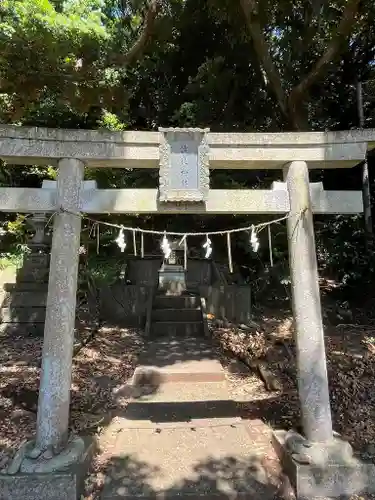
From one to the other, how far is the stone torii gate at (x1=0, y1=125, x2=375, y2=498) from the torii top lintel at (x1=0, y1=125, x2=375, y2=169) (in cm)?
1

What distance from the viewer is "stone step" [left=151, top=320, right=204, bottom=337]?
27.5 feet

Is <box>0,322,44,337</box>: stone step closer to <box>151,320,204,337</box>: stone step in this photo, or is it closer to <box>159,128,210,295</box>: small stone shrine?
<box>151,320,204,337</box>: stone step

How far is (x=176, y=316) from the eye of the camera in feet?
28.9

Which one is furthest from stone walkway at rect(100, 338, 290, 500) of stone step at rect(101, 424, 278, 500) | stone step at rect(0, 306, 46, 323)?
stone step at rect(0, 306, 46, 323)

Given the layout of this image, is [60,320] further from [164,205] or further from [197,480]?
[197,480]

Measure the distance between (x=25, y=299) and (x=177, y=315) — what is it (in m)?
3.74

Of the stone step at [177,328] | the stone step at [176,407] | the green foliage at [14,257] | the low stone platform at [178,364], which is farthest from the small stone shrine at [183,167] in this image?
the green foliage at [14,257]

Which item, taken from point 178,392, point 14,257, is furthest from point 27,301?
point 14,257

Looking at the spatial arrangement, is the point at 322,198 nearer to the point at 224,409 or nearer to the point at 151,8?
the point at 224,409

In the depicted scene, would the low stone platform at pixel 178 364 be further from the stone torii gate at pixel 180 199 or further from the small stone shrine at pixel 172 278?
the small stone shrine at pixel 172 278

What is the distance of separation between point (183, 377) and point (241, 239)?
22.6 ft

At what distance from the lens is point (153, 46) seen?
33.1ft

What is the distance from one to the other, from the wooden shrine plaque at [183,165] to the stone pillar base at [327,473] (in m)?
2.72

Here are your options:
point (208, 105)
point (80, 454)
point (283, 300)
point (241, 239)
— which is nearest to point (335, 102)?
point (208, 105)
